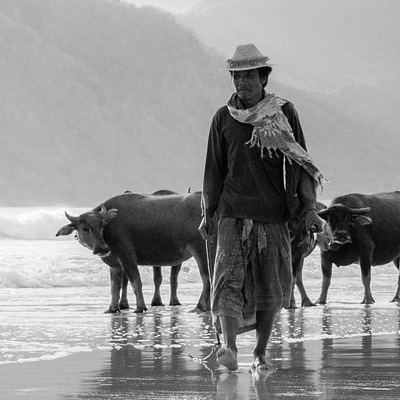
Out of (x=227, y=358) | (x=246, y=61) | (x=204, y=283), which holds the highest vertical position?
(x=246, y=61)

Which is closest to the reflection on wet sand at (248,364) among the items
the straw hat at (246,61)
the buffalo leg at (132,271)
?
the straw hat at (246,61)

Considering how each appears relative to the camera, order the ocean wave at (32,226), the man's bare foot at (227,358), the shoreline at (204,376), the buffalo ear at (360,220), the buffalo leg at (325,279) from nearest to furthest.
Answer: the shoreline at (204,376), the man's bare foot at (227,358), the buffalo ear at (360,220), the buffalo leg at (325,279), the ocean wave at (32,226)

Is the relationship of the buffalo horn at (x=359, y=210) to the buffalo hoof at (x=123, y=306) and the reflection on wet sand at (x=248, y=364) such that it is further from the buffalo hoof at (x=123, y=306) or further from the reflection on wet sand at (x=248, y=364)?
the reflection on wet sand at (x=248, y=364)

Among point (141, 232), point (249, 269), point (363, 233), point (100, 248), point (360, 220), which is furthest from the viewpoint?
point (363, 233)

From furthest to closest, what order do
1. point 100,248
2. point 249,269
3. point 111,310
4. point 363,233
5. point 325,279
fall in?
point 363,233 < point 325,279 < point 100,248 < point 111,310 < point 249,269

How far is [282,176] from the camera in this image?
8.40 metres

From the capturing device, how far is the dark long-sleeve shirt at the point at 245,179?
27.1 ft

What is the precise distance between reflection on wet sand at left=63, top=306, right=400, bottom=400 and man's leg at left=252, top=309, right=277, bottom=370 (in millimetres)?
115

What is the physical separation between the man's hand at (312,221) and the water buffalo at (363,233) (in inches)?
339

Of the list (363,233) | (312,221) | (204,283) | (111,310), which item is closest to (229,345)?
(312,221)

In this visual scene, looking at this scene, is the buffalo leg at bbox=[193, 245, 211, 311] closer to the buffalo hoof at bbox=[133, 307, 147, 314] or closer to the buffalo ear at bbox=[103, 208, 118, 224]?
Answer: the buffalo hoof at bbox=[133, 307, 147, 314]

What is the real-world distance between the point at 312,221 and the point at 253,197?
16.6 inches

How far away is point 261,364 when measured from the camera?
8172 mm

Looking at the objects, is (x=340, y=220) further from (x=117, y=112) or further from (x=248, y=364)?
(x=117, y=112)
